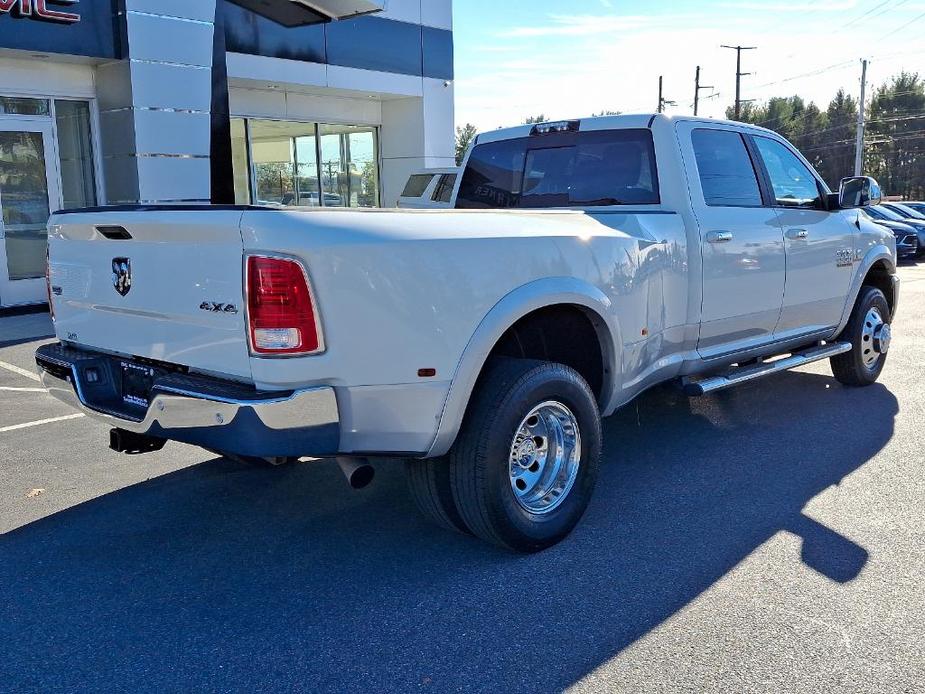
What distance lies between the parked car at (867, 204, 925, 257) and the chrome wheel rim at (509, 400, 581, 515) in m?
19.7

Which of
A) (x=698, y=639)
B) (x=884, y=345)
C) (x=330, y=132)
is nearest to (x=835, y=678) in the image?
(x=698, y=639)

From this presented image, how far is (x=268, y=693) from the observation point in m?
2.82

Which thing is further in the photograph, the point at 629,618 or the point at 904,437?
the point at 904,437

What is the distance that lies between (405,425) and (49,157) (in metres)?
11.3

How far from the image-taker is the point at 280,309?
3102 mm

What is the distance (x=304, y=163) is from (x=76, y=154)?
5152mm

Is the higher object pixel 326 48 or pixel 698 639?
pixel 326 48

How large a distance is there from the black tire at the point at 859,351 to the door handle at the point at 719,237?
2234 millimetres

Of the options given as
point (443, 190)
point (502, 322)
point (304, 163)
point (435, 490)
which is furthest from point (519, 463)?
point (304, 163)

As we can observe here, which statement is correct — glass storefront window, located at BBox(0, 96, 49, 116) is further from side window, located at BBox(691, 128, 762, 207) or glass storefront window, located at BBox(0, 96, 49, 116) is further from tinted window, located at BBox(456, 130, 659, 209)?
side window, located at BBox(691, 128, 762, 207)

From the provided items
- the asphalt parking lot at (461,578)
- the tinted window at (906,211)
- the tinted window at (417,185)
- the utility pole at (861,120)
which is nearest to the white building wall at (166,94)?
the tinted window at (417,185)

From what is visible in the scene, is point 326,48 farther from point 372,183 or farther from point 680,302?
point 680,302

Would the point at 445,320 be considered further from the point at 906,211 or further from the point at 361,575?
the point at 906,211

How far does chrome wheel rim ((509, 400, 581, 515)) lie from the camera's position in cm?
397
